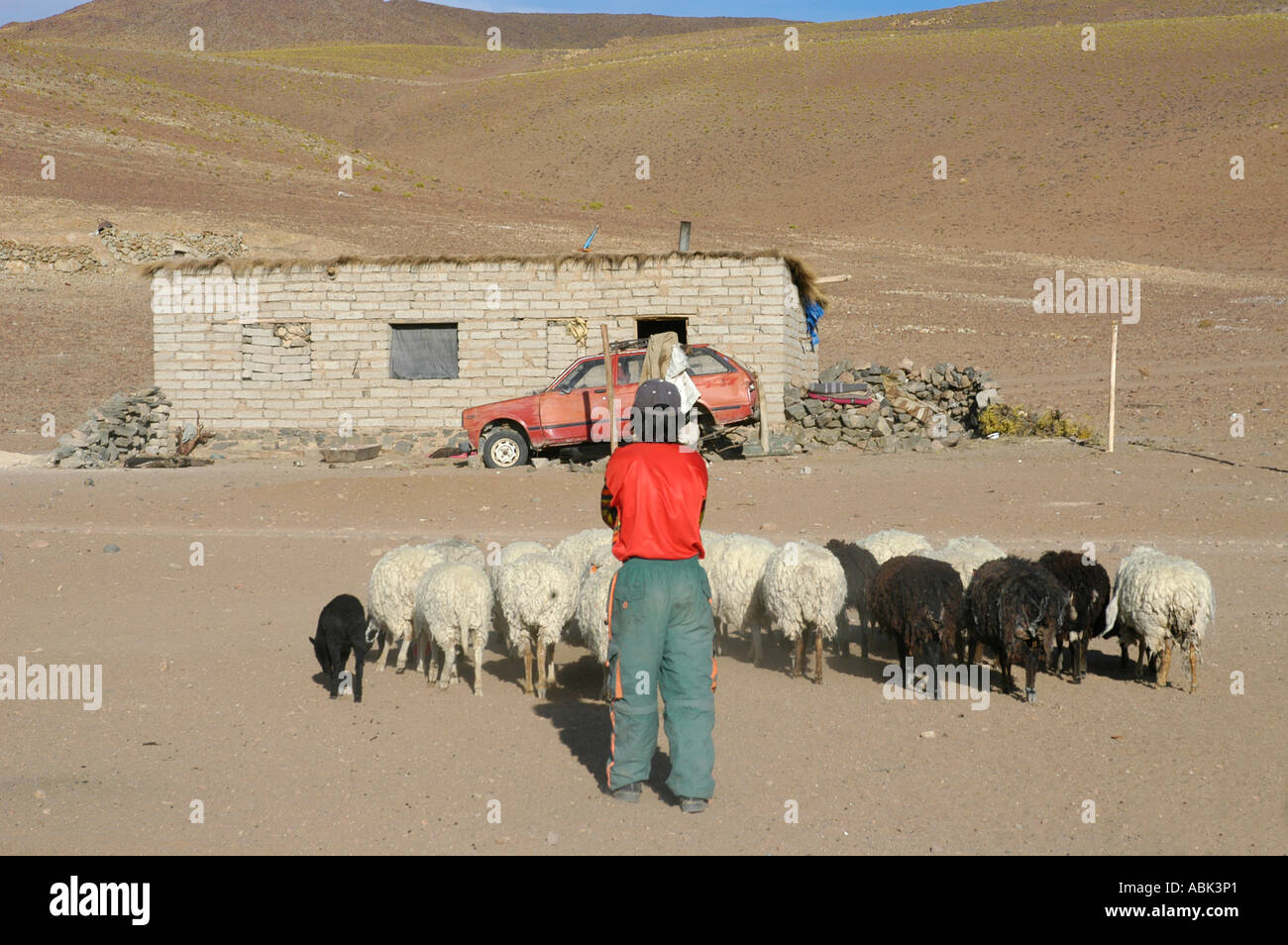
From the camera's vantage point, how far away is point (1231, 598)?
28.1ft

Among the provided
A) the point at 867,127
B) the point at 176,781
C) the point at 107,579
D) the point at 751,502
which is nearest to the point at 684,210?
the point at 867,127

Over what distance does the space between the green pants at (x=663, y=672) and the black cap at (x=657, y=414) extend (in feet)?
1.87

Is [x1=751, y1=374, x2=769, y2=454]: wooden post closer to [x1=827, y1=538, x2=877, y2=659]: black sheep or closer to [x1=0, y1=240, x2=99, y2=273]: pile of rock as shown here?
[x1=827, y1=538, x2=877, y2=659]: black sheep

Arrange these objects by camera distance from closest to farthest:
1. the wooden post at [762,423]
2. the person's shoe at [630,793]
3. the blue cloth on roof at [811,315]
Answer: the person's shoe at [630,793]
the wooden post at [762,423]
the blue cloth on roof at [811,315]

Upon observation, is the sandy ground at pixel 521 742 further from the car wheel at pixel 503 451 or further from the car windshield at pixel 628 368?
the car windshield at pixel 628 368

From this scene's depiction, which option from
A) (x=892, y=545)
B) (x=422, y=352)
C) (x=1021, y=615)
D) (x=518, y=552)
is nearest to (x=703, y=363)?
(x=422, y=352)

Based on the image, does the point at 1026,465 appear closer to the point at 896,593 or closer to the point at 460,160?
the point at 896,593

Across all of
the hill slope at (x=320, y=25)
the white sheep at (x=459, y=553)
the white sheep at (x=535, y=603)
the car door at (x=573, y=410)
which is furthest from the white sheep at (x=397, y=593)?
the hill slope at (x=320, y=25)

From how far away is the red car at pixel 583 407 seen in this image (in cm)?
1552

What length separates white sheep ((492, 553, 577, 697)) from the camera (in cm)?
671

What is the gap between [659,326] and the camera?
18062 millimetres

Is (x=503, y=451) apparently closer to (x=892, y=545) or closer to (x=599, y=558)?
(x=599, y=558)
